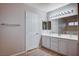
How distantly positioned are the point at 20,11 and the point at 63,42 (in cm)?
122

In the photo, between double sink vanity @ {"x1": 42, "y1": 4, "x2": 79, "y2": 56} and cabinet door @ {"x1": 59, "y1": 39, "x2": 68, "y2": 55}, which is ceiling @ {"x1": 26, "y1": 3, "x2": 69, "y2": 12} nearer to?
double sink vanity @ {"x1": 42, "y1": 4, "x2": 79, "y2": 56}

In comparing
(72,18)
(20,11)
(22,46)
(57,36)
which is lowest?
(22,46)

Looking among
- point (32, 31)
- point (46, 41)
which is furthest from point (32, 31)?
point (46, 41)

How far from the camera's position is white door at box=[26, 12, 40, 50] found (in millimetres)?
2340

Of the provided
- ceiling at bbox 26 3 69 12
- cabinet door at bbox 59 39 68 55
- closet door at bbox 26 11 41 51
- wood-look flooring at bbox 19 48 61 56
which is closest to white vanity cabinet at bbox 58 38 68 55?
cabinet door at bbox 59 39 68 55

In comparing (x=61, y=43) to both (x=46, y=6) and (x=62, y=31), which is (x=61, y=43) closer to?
(x=62, y=31)

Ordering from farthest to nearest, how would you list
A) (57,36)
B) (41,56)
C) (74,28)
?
(57,36) < (74,28) < (41,56)

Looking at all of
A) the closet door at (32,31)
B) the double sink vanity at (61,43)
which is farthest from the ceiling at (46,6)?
the double sink vanity at (61,43)

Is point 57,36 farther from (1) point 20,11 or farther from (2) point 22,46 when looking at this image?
(1) point 20,11

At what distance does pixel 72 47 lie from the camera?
7.36 ft

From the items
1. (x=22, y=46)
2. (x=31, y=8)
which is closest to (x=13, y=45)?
(x=22, y=46)

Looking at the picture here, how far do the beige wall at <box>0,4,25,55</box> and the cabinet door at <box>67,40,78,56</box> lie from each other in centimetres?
104

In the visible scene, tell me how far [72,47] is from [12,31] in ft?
4.55

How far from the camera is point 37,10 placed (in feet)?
7.61
